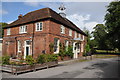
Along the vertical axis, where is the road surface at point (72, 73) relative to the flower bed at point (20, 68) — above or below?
below

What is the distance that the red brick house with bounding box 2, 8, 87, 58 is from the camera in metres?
15.8

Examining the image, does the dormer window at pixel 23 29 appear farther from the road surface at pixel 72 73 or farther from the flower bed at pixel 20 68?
the road surface at pixel 72 73

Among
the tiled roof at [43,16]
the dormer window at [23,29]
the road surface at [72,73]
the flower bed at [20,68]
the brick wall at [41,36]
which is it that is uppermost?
the tiled roof at [43,16]

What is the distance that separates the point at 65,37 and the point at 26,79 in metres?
12.9

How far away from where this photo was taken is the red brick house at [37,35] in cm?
1576

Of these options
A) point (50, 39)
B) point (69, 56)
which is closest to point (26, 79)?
point (50, 39)

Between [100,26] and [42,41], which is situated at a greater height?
[100,26]

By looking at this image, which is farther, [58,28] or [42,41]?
[58,28]

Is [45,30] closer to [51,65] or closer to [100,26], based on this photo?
[51,65]

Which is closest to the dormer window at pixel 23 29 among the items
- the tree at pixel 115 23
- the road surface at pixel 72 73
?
the road surface at pixel 72 73

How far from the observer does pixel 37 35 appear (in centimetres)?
1658

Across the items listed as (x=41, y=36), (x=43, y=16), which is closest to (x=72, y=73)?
(x=41, y=36)

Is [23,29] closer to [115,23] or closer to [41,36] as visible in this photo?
[41,36]

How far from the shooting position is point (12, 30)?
2117cm
